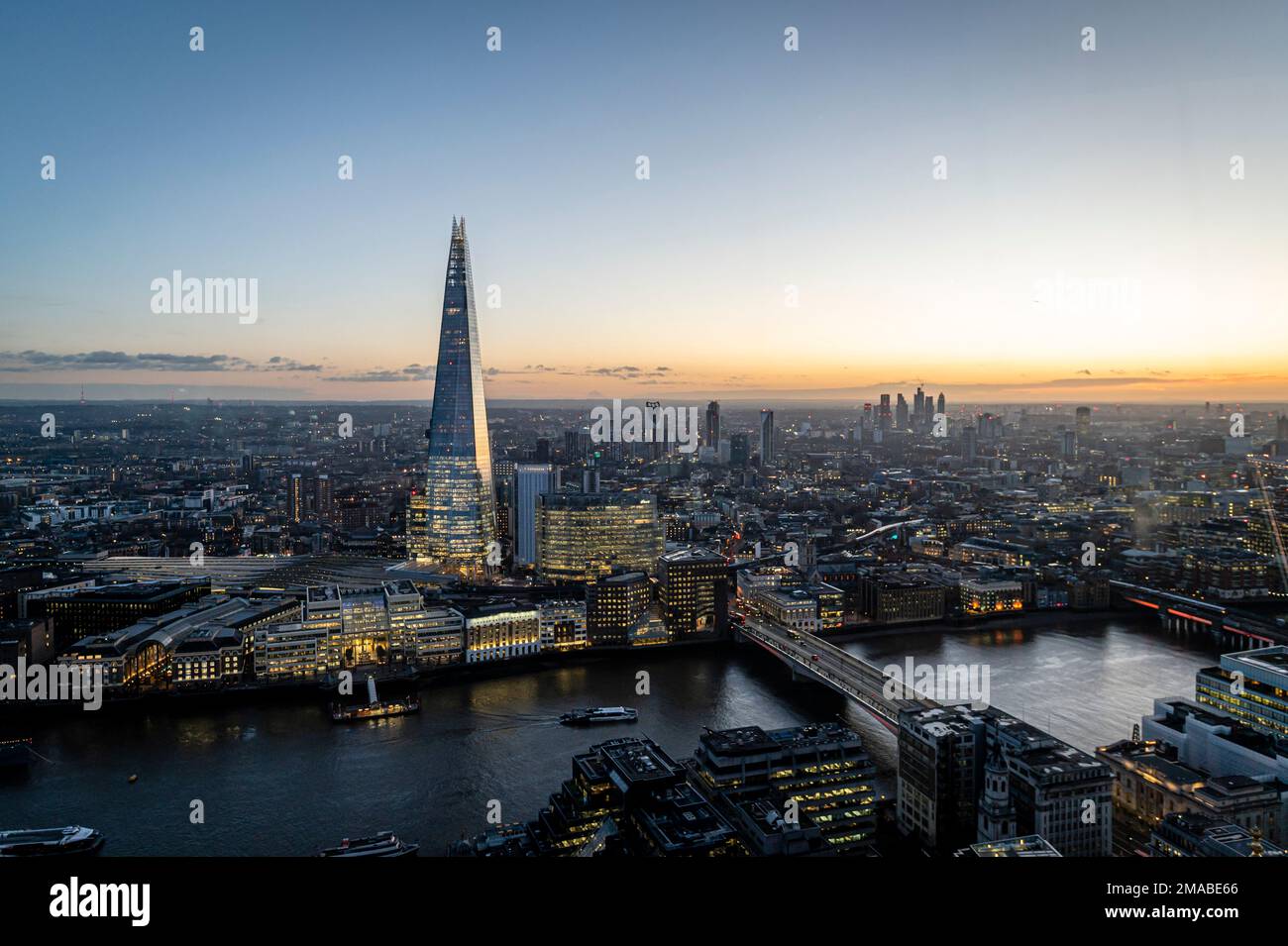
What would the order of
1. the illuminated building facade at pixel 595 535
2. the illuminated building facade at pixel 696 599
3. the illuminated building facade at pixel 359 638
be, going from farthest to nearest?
the illuminated building facade at pixel 595 535, the illuminated building facade at pixel 696 599, the illuminated building facade at pixel 359 638

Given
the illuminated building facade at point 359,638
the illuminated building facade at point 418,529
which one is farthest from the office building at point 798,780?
the illuminated building facade at point 418,529

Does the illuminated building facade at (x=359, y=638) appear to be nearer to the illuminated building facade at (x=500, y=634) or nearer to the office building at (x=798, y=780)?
the illuminated building facade at (x=500, y=634)

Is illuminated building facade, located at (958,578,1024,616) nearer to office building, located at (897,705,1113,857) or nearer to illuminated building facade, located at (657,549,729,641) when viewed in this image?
illuminated building facade, located at (657,549,729,641)

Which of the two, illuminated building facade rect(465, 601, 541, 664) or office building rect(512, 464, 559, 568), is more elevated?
office building rect(512, 464, 559, 568)

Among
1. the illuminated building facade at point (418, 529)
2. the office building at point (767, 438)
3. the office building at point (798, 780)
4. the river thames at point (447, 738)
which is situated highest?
the office building at point (767, 438)

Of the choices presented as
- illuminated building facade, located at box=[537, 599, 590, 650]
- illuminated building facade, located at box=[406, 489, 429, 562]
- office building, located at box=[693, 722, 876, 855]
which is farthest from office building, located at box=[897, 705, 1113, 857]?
illuminated building facade, located at box=[406, 489, 429, 562]

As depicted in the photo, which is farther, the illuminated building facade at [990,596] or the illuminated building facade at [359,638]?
the illuminated building facade at [990,596]

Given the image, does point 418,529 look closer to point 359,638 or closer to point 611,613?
point 359,638
